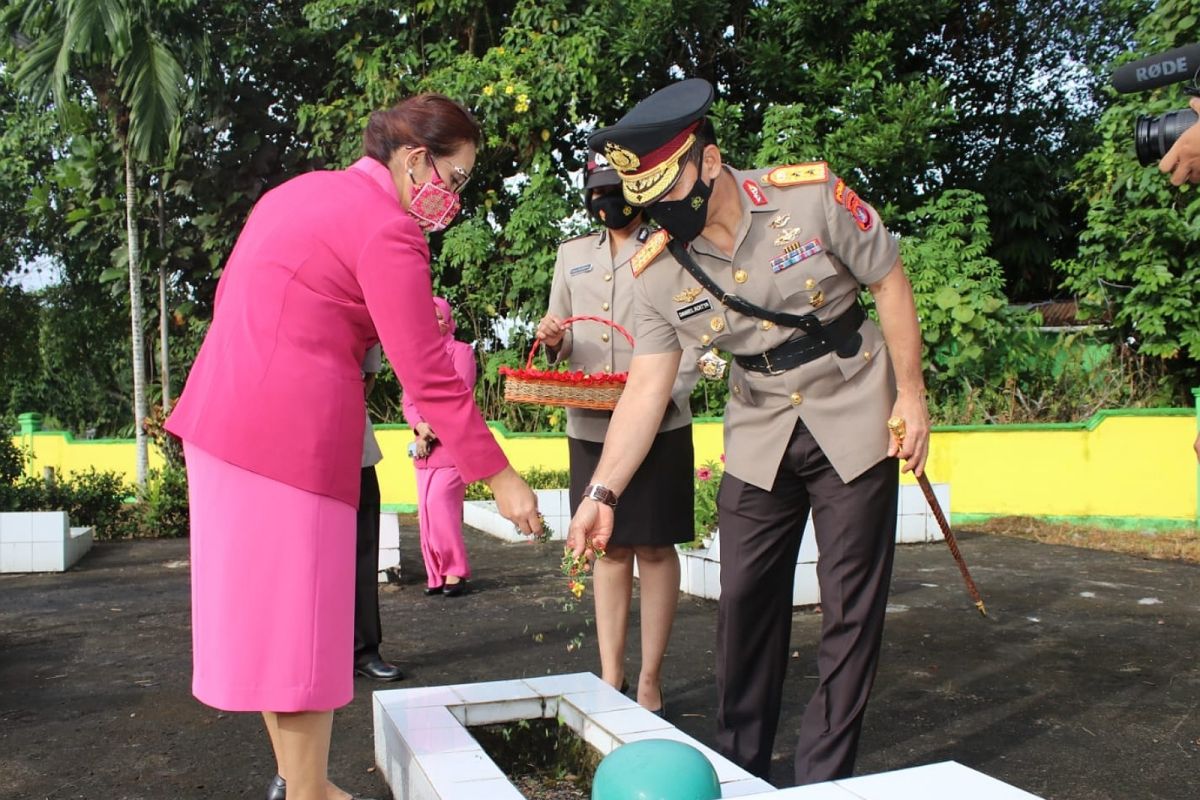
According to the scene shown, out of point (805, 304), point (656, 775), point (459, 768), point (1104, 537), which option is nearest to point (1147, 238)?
point (1104, 537)

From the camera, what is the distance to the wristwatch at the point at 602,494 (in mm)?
3203

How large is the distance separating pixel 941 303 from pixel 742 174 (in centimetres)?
977

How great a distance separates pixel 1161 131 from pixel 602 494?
177 centimetres

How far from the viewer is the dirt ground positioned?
12.4 ft

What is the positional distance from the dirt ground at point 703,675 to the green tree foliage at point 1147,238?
4296 mm

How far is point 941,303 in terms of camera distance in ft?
40.5

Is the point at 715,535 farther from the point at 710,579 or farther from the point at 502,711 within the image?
the point at 502,711

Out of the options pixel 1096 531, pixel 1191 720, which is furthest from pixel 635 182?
pixel 1096 531

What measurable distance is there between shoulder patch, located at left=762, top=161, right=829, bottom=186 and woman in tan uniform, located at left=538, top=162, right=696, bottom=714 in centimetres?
97

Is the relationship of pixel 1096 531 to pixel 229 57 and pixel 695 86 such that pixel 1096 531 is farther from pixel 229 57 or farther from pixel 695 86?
pixel 229 57

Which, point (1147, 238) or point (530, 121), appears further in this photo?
point (530, 121)

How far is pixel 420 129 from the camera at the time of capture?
2.86 m

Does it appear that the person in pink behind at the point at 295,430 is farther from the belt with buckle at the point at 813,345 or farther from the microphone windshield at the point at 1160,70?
the microphone windshield at the point at 1160,70

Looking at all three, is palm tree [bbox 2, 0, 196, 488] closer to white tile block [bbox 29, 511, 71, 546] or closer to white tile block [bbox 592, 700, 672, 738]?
white tile block [bbox 29, 511, 71, 546]
